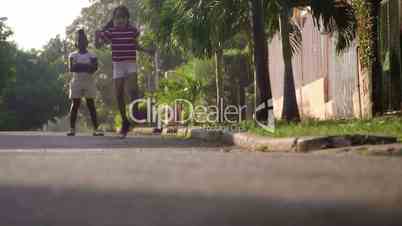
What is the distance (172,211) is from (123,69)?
9284 millimetres

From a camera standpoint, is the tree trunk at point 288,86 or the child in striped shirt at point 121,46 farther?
the tree trunk at point 288,86

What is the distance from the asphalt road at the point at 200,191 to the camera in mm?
4562

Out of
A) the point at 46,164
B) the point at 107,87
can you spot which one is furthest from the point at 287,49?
the point at 107,87

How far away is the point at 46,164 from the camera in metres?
7.50

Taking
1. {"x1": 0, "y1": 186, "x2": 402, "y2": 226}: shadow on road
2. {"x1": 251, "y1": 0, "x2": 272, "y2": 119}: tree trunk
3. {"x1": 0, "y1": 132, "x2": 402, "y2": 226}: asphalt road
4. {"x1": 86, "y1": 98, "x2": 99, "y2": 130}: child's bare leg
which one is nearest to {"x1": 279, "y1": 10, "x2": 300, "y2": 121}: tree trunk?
{"x1": 251, "y1": 0, "x2": 272, "y2": 119}: tree trunk

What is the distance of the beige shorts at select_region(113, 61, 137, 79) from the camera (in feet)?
45.6

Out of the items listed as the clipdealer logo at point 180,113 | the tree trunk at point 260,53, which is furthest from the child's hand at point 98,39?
the clipdealer logo at point 180,113

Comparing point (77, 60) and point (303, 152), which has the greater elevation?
point (77, 60)

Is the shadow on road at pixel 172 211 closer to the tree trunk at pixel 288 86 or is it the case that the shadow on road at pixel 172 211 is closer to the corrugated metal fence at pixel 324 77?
the tree trunk at pixel 288 86

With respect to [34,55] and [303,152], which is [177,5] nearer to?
[303,152]

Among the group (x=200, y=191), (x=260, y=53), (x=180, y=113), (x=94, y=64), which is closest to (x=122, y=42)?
(x=94, y=64)

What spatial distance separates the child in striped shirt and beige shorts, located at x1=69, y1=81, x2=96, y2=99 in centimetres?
87

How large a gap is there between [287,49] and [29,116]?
54219 mm

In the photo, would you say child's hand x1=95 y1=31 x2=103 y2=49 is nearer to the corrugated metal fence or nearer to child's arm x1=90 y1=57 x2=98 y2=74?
child's arm x1=90 y1=57 x2=98 y2=74
